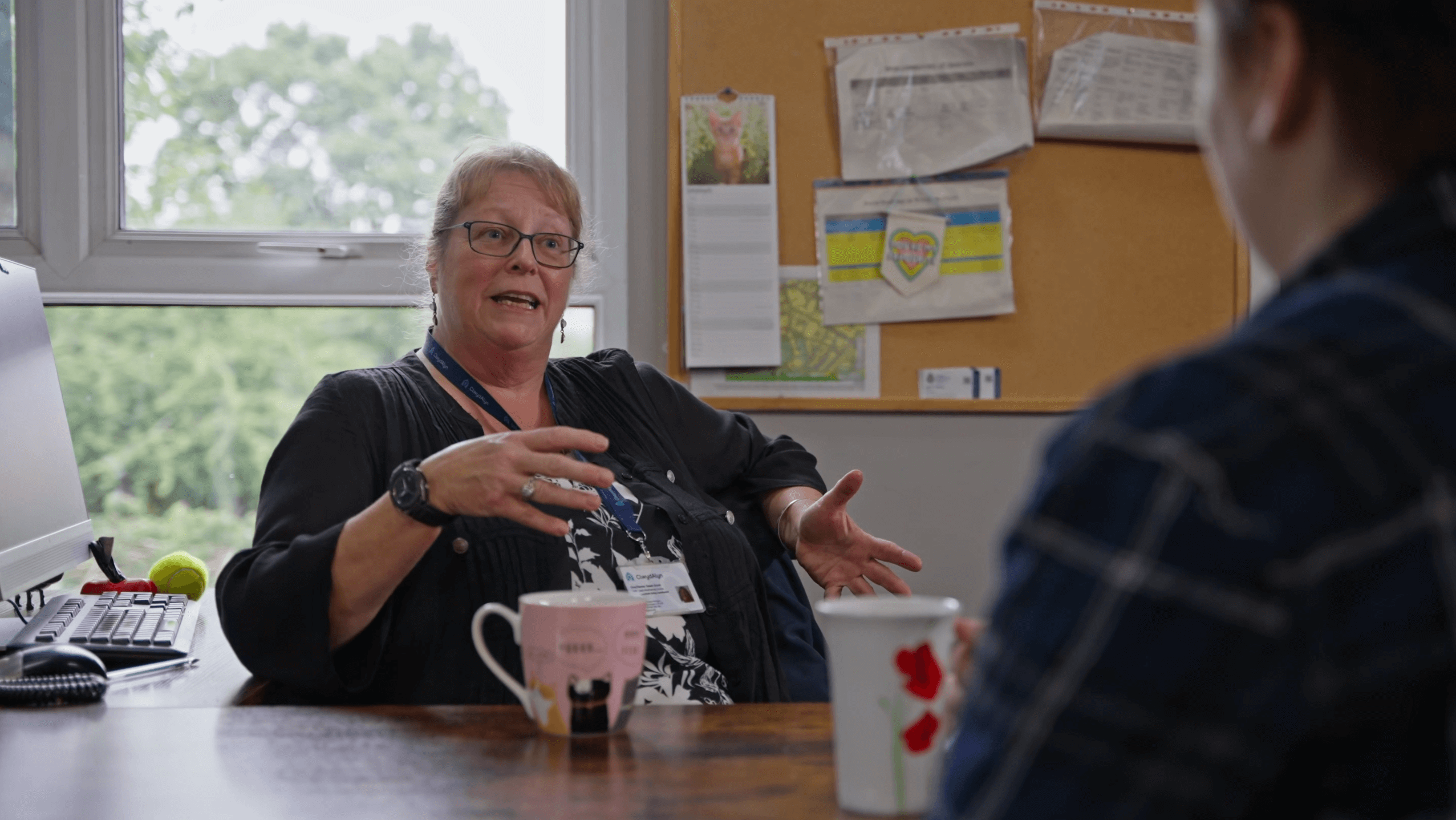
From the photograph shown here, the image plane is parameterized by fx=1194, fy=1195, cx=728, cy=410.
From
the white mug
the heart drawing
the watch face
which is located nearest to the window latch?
the heart drawing

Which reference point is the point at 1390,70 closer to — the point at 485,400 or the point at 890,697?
the point at 890,697

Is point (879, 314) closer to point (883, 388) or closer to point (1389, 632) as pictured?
point (883, 388)

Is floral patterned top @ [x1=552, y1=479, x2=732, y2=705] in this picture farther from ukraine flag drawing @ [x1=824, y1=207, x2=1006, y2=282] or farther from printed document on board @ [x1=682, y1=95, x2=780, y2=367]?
ukraine flag drawing @ [x1=824, y1=207, x2=1006, y2=282]

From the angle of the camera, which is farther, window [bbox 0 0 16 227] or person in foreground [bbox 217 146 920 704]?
window [bbox 0 0 16 227]

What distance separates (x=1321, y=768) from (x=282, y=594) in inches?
39.3

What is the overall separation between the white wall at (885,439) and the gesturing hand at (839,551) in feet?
2.63

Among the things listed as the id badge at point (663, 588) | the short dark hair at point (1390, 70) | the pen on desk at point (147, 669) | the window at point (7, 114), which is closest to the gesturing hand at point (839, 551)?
the id badge at point (663, 588)

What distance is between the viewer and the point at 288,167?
8.13ft

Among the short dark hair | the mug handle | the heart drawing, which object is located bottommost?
the mug handle

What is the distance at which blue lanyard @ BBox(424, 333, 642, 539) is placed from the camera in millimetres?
1535

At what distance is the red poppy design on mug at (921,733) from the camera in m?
0.70

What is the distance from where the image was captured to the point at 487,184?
5.64 feet

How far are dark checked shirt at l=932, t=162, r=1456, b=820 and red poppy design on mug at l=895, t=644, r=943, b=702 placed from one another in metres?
0.31

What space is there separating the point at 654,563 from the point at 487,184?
2.00ft
